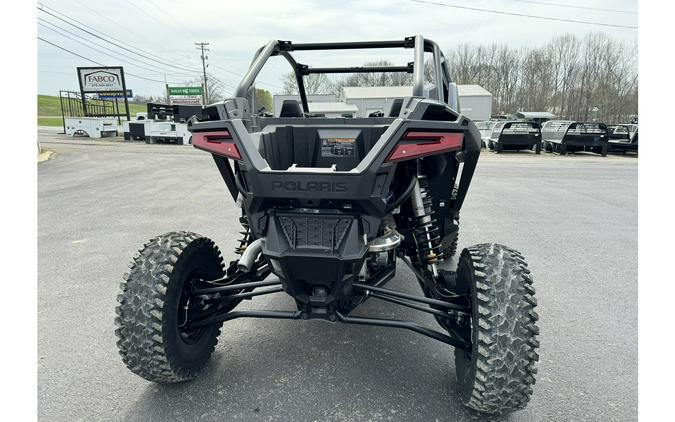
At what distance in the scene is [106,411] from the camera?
2.30 meters

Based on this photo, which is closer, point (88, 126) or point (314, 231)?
point (314, 231)

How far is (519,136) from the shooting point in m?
20.3

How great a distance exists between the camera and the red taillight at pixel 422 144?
1980mm

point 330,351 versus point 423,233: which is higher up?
point 423,233

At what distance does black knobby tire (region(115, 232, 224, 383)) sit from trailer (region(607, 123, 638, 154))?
77.0ft

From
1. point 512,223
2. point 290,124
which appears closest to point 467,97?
point 512,223

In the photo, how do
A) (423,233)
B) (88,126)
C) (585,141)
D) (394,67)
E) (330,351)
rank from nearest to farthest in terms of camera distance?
(423,233)
(330,351)
(394,67)
(585,141)
(88,126)

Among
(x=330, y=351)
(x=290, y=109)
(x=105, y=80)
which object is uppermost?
(x=105, y=80)

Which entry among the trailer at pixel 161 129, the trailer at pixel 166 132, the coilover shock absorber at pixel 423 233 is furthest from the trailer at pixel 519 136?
the coilover shock absorber at pixel 423 233

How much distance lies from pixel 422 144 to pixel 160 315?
1.63 metres

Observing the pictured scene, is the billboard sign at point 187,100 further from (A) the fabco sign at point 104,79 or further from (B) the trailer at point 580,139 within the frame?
(B) the trailer at point 580,139

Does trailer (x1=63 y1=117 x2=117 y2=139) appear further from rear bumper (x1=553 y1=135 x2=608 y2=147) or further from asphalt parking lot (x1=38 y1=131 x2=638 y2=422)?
rear bumper (x1=553 y1=135 x2=608 y2=147)

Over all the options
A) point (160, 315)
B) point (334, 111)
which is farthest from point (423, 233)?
point (334, 111)

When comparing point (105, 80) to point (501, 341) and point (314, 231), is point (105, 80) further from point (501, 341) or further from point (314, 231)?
point (501, 341)
